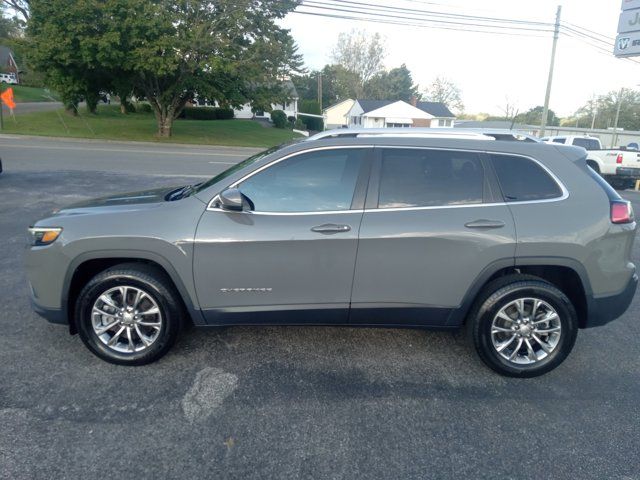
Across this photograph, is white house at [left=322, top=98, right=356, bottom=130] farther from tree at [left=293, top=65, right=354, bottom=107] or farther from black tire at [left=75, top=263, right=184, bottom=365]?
black tire at [left=75, top=263, right=184, bottom=365]

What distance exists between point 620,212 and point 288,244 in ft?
8.13

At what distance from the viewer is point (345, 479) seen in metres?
2.27

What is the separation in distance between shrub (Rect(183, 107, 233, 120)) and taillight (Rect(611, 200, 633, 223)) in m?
46.5

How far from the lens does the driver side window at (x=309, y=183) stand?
10.4 feet

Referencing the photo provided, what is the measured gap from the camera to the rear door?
10.1ft

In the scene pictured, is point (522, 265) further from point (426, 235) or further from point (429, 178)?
point (429, 178)

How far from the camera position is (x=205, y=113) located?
4631 cm

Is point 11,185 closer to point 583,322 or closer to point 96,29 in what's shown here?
point 583,322

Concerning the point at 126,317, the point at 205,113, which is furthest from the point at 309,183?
the point at 205,113

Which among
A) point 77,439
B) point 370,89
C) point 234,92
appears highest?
point 370,89

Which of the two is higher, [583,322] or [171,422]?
[583,322]

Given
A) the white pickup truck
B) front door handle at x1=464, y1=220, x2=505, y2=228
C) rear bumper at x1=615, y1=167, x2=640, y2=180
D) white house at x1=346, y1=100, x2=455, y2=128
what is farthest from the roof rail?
white house at x1=346, y1=100, x2=455, y2=128

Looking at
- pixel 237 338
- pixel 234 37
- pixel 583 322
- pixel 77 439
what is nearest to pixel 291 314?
pixel 237 338

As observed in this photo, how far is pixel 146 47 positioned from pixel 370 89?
175ft
